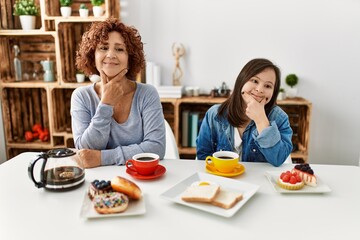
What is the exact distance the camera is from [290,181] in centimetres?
110

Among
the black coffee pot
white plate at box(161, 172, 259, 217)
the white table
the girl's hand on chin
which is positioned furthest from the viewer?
the girl's hand on chin

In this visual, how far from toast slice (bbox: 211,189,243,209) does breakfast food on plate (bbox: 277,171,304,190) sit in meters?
0.18

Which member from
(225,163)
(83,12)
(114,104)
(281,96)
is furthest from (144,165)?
(83,12)

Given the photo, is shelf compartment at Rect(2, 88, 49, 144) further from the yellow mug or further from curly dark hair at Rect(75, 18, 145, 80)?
the yellow mug

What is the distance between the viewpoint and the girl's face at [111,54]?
60.4 inches

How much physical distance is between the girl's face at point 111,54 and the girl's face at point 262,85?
23.2 inches

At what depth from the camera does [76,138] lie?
1.50m

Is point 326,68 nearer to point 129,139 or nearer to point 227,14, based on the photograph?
point 227,14

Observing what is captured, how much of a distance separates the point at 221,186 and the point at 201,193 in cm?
13

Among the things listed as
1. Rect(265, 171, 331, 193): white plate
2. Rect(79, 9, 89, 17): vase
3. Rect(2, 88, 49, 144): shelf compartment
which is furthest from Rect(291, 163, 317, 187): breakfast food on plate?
Rect(2, 88, 49, 144): shelf compartment

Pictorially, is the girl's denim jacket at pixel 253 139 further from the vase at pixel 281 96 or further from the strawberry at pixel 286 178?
the vase at pixel 281 96

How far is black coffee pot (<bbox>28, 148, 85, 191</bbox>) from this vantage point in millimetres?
1062

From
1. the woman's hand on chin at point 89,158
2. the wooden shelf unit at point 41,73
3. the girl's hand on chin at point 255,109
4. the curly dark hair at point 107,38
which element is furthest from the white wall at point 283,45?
the woman's hand on chin at point 89,158

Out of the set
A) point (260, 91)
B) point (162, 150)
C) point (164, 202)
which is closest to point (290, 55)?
point (260, 91)
